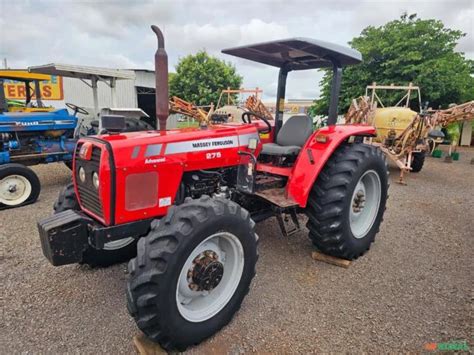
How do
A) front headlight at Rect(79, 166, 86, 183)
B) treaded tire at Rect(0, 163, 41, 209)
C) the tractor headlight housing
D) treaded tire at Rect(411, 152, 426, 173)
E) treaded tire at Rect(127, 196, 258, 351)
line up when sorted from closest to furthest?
treaded tire at Rect(127, 196, 258, 351) < the tractor headlight housing < front headlight at Rect(79, 166, 86, 183) < treaded tire at Rect(0, 163, 41, 209) < treaded tire at Rect(411, 152, 426, 173)

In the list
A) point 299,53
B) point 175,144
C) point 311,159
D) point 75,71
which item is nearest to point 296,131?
point 311,159

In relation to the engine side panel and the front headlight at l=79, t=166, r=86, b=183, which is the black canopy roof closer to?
the engine side panel

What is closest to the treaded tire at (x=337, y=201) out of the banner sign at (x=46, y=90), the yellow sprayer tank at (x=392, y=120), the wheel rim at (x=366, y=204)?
the wheel rim at (x=366, y=204)

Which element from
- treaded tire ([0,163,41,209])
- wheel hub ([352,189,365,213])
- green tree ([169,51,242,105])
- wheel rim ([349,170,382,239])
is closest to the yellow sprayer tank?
wheel rim ([349,170,382,239])

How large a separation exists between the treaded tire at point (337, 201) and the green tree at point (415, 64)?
459 inches

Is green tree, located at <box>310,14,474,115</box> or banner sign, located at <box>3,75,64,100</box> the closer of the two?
green tree, located at <box>310,14,474,115</box>

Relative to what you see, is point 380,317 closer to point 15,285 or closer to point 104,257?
point 104,257

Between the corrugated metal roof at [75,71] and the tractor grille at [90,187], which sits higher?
the corrugated metal roof at [75,71]

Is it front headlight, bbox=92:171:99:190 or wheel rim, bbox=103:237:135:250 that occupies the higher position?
front headlight, bbox=92:171:99:190

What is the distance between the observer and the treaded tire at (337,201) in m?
2.98

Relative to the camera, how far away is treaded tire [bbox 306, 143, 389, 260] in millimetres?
2982

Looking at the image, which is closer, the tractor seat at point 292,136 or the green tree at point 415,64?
the tractor seat at point 292,136

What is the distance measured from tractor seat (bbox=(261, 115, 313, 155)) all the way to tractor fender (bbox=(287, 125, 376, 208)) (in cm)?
15

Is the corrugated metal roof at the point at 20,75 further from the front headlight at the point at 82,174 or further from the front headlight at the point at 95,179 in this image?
the front headlight at the point at 95,179
